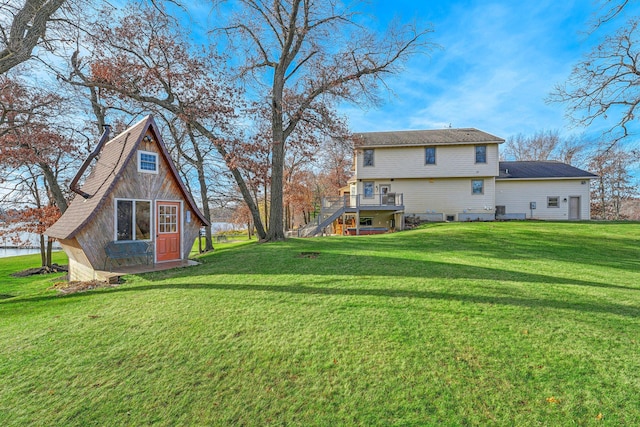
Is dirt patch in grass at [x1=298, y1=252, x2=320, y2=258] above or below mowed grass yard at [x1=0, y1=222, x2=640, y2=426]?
above

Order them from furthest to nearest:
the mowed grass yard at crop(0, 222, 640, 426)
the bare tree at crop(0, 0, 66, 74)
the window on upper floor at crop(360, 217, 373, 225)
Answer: the window on upper floor at crop(360, 217, 373, 225), the bare tree at crop(0, 0, 66, 74), the mowed grass yard at crop(0, 222, 640, 426)

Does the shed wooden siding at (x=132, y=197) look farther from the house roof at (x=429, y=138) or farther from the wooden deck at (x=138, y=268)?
the house roof at (x=429, y=138)

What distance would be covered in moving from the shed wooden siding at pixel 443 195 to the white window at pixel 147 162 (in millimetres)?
16072

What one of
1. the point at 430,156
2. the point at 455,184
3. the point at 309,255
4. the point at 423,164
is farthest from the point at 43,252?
the point at 455,184

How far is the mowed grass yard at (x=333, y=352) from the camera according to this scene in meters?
2.71

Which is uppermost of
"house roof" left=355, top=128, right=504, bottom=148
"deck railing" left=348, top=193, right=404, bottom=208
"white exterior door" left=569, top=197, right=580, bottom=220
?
"house roof" left=355, top=128, right=504, bottom=148

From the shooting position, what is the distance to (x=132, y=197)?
9203 millimetres

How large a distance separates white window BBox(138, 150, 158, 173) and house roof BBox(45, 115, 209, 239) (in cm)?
25

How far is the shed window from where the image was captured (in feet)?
29.9

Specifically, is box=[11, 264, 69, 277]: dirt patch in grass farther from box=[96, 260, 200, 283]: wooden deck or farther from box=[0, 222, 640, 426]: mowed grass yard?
box=[0, 222, 640, 426]: mowed grass yard

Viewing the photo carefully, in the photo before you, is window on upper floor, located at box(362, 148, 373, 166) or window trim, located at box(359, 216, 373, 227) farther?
window trim, located at box(359, 216, 373, 227)

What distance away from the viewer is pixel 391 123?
26156 millimetres

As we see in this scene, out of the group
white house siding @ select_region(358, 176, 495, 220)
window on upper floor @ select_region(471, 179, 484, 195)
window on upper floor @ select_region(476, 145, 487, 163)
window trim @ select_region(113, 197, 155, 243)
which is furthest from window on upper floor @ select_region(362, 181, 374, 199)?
window trim @ select_region(113, 197, 155, 243)

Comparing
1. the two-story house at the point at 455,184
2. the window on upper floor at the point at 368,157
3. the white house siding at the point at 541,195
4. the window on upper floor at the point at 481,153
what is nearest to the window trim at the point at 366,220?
the two-story house at the point at 455,184
